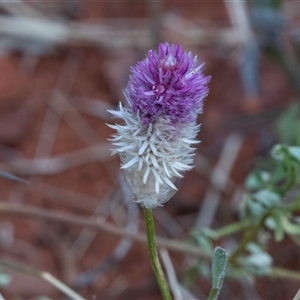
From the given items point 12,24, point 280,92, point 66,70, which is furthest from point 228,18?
point 12,24

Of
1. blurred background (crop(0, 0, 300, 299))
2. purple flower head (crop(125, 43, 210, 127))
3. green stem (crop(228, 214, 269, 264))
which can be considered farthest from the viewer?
blurred background (crop(0, 0, 300, 299))

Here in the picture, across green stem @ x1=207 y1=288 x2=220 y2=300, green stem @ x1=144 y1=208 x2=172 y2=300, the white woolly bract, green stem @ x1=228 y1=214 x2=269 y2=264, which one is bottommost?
green stem @ x1=207 y1=288 x2=220 y2=300

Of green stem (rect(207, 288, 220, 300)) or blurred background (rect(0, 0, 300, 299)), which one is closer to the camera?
green stem (rect(207, 288, 220, 300))

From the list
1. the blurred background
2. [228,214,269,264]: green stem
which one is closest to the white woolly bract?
[228,214,269,264]: green stem

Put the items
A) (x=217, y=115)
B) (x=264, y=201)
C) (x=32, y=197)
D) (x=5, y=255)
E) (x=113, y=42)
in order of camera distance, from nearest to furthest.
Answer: (x=264, y=201)
(x=5, y=255)
(x=32, y=197)
(x=217, y=115)
(x=113, y=42)

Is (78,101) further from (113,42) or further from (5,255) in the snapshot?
(5,255)

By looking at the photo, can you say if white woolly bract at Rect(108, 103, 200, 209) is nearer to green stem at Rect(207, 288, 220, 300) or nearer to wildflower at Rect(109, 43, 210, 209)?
wildflower at Rect(109, 43, 210, 209)
